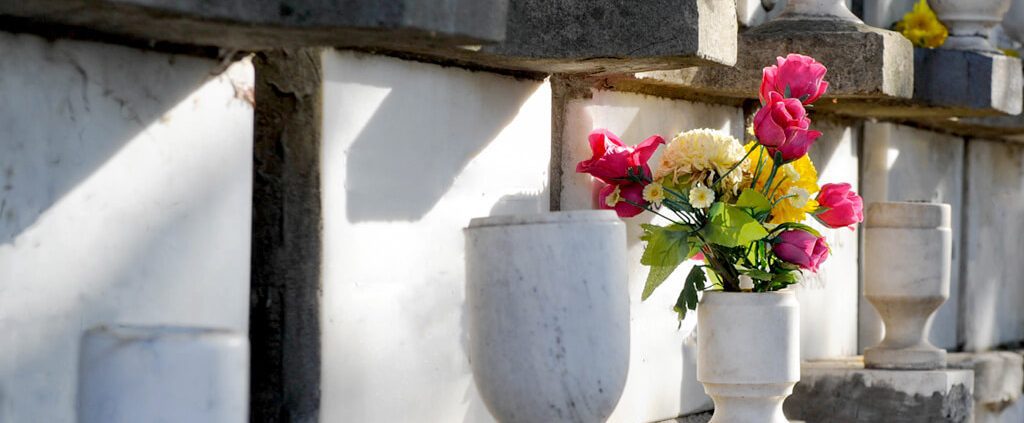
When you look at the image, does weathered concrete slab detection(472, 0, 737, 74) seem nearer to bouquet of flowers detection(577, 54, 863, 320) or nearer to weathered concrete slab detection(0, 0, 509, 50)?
bouquet of flowers detection(577, 54, 863, 320)

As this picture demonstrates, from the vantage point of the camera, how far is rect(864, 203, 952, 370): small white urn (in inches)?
151

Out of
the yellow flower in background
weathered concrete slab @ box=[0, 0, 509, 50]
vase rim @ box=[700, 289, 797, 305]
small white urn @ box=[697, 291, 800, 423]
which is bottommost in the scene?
small white urn @ box=[697, 291, 800, 423]

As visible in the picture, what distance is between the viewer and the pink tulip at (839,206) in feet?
9.75

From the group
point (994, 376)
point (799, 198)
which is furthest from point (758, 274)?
point (994, 376)

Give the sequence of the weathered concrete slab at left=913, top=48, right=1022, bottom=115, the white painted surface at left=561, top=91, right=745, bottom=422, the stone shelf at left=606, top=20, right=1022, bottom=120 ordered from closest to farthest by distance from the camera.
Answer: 1. the white painted surface at left=561, top=91, right=745, bottom=422
2. the stone shelf at left=606, top=20, right=1022, bottom=120
3. the weathered concrete slab at left=913, top=48, right=1022, bottom=115

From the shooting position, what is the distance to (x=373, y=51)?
246 cm

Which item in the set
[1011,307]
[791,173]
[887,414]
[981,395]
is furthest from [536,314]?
[1011,307]

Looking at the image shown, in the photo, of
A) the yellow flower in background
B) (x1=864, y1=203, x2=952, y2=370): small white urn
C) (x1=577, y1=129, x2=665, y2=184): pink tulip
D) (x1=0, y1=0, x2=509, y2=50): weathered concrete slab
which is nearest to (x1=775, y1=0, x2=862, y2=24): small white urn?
(x1=864, y1=203, x2=952, y2=370): small white urn

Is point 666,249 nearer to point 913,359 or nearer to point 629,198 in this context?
point 629,198

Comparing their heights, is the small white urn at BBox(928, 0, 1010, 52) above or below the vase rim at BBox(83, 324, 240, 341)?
above

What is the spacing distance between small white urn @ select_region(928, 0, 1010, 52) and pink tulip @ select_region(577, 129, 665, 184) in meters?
1.63

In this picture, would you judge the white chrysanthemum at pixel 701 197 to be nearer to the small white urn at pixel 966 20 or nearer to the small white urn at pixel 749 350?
the small white urn at pixel 749 350

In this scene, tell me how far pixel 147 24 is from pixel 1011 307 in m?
4.49

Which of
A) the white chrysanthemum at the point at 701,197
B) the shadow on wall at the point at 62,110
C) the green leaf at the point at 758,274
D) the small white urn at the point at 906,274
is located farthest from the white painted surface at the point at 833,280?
the shadow on wall at the point at 62,110
